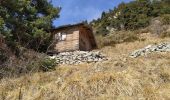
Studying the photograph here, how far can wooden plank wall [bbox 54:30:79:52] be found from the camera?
27775 millimetres

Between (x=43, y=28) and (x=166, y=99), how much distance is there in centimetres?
1696

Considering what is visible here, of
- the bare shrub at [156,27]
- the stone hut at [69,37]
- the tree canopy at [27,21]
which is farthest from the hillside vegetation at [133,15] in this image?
the tree canopy at [27,21]

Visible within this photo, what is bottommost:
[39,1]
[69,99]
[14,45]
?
[69,99]

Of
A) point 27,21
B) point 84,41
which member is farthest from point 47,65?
point 84,41

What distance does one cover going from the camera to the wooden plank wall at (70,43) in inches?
1094

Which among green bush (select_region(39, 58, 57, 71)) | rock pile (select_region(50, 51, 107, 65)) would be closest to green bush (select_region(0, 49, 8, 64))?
green bush (select_region(39, 58, 57, 71))

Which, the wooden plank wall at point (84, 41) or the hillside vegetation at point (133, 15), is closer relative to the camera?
the wooden plank wall at point (84, 41)

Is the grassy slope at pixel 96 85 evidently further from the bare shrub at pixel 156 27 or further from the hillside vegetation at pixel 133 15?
the hillside vegetation at pixel 133 15

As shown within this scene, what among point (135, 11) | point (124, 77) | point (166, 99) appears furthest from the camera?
point (135, 11)

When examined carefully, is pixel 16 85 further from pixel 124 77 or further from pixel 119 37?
pixel 119 37

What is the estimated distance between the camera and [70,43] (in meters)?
28.1

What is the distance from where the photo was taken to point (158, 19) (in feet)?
142

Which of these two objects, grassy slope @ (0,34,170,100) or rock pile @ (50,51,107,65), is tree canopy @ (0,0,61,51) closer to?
rock pile @ (50,51,107,65)

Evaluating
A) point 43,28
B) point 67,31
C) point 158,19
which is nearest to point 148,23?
point 158,19
